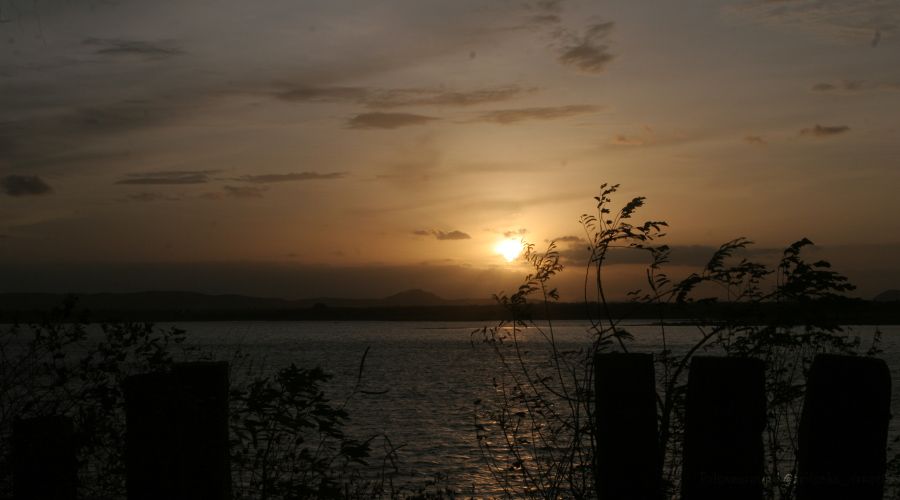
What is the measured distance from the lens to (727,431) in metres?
2.90

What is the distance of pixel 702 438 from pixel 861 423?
54 cm

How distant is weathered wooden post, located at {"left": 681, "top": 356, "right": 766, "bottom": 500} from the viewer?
289 cm

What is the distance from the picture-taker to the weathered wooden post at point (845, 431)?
2.77m

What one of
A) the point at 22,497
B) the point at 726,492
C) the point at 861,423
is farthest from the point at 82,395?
the point at 861,423

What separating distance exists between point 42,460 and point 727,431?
8.33 ft

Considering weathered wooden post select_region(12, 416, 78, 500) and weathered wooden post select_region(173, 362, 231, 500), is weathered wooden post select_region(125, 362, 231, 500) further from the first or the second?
weathered wooden post select_region(12, 416, 78, 500)

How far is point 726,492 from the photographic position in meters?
2.86

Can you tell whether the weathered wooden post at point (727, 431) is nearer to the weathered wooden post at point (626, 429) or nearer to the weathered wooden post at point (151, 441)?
the weathered wooden post at point (626, 429)

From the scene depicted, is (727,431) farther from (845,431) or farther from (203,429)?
(203,429)

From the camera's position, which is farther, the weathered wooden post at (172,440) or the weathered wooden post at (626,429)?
the weathered wooden post at (626,429)

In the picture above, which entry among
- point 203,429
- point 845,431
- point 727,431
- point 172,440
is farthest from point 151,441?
point 845,431

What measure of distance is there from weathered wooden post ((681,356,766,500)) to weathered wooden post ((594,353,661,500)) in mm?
145

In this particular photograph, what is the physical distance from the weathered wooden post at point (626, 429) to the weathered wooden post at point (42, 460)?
2034 mm

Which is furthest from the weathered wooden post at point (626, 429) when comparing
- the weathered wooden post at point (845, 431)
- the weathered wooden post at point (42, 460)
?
the weathered wooden post at point (42, 460)
